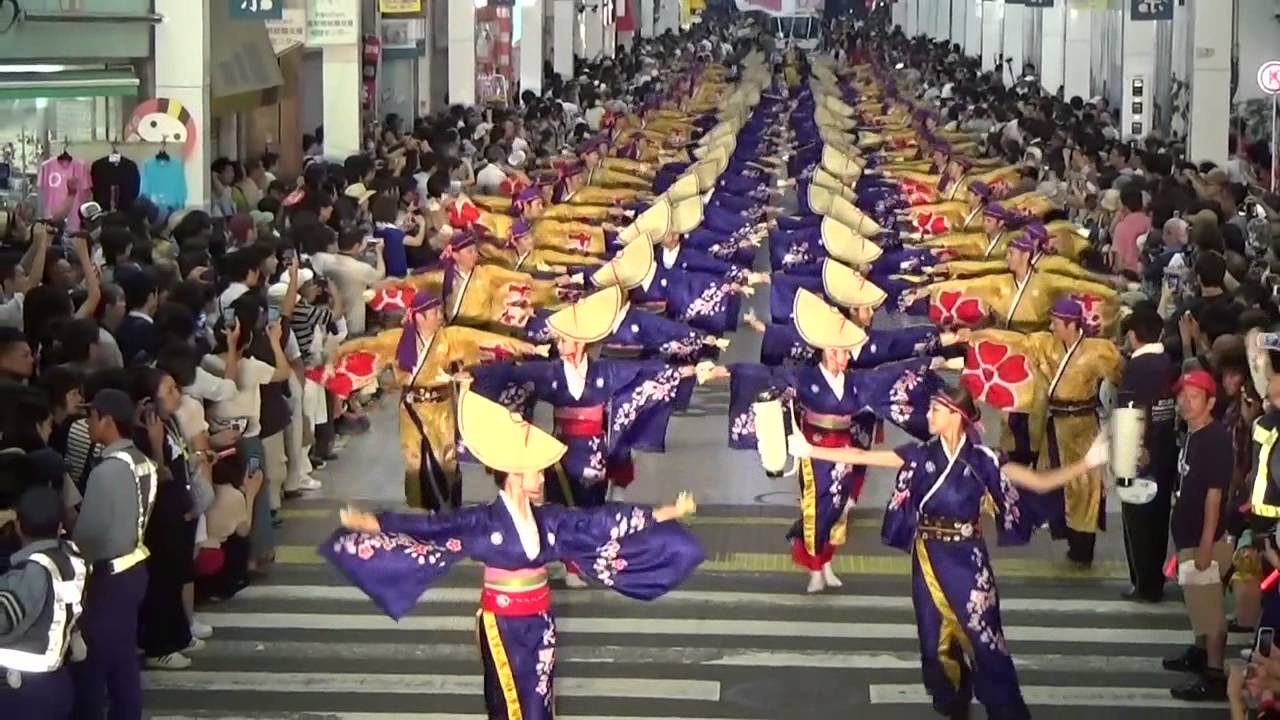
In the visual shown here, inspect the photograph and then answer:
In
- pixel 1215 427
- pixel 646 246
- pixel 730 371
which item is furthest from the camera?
pixel 646 246

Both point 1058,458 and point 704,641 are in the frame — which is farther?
point 1058,458

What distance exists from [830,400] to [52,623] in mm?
4724

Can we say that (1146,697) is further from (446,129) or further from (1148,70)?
(1148,70)

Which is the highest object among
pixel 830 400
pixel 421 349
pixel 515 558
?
pixel 421 349

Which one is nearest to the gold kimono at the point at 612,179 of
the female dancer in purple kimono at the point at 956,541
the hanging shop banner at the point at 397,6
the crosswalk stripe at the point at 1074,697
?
the hanging shop banner at the point at 397,6

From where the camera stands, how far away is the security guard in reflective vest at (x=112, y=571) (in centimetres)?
814

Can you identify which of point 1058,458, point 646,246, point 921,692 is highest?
point 646,246

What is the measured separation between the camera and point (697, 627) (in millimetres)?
10609

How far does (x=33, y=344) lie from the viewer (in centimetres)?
1057

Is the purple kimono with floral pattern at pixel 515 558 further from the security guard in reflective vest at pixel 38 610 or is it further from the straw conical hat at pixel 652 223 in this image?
the straw conical hat at pixel 652 223

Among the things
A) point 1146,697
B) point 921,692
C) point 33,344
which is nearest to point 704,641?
point 921,692

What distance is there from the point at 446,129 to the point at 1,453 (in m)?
18.2

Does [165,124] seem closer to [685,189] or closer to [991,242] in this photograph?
[685,189]

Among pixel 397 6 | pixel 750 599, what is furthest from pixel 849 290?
pixel 397 6
